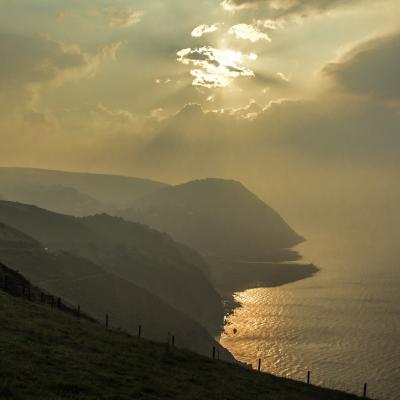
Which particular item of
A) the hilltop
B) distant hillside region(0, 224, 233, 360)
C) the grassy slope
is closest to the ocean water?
the hilltop

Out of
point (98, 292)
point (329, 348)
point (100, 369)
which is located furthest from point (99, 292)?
point (100, 369)

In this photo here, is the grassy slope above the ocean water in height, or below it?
above

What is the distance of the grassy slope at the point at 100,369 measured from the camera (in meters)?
26.5

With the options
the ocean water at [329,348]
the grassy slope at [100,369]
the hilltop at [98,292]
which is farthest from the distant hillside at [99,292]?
the grassy slope at [100,369]

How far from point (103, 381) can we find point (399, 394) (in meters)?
108

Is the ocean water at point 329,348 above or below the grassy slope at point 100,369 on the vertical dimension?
below

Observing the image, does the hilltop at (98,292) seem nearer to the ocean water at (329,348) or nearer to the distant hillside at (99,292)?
the distant hillside at (99,292)

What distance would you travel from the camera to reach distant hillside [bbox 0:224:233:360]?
14012 cm

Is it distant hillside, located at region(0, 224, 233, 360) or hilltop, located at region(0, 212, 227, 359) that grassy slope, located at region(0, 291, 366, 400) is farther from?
hilltop, located at region(0, 212, 227, 359)

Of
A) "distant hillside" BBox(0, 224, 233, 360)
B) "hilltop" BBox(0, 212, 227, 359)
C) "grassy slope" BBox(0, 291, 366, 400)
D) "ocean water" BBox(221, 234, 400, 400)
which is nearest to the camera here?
"grassy slope" BBox(0, 291, 366, 400)

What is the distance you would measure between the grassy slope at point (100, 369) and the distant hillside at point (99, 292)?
87.3m

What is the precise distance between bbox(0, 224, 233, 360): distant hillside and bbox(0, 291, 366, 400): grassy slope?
8733cm

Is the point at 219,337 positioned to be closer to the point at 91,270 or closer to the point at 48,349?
the point at 91,270

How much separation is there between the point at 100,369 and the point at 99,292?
125 m
